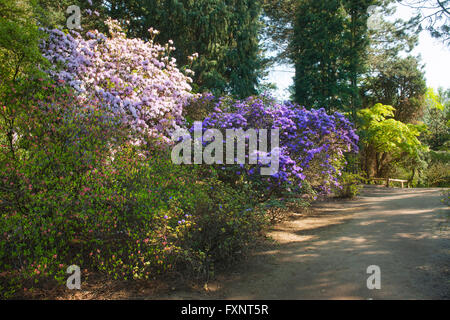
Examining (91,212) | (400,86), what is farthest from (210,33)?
(400,86)

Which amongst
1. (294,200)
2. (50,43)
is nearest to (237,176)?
(294,200)

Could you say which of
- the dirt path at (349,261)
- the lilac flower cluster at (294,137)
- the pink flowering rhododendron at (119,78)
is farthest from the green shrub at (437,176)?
the pink flowering rhododendron at (119,78)

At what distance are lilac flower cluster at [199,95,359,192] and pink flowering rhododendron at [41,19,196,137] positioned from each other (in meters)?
1.37

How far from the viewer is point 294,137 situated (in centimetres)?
722

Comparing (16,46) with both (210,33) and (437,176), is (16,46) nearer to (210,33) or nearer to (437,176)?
(210,33)

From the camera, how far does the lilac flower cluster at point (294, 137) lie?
640cm

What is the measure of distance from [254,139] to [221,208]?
252 cm

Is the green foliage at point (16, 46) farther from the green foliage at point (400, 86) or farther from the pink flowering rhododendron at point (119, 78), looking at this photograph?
the green foliage at point (400, 86)

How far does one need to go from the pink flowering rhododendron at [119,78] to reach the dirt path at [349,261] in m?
3.91

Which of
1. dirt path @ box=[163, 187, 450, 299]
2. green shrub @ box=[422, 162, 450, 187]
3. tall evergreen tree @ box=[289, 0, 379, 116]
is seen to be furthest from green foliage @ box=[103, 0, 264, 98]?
green shrub @ box=[422, 162, 450, 187]

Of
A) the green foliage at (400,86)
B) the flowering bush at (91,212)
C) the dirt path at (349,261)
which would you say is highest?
the green foliage at (400,86)

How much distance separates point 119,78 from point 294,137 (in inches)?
162

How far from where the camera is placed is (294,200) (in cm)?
611

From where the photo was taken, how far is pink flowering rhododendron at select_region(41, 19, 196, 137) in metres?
6.81
